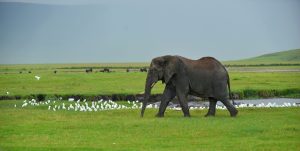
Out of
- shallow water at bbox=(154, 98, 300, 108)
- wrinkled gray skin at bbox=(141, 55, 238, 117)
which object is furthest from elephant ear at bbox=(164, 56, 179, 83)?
shallow water at bbox=(154, 98, 300, 108)

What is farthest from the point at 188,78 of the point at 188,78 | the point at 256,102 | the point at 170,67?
the point at 256,102

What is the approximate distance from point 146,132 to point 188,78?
8.28 metres

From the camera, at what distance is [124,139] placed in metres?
24.5

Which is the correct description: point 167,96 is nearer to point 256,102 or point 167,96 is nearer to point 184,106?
point 184,106

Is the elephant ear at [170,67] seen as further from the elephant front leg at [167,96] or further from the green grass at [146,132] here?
the green grass at [146,132]

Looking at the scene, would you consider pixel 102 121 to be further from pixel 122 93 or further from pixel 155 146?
pixel 122 93

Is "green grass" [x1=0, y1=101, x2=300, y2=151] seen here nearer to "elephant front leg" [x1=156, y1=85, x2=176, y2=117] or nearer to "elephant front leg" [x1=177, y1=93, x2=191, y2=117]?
"elephant front leg" [x1=156, y1=85, x2=176, y2=117]

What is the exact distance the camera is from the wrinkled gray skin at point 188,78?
3375cm

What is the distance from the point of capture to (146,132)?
26.2m

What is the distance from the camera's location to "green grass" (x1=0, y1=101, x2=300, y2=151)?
22.9 metres

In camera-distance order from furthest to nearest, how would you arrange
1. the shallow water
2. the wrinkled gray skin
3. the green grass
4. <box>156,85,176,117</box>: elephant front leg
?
the shallow water < the wrinkled gray skin < <box>156,85,176,117</box>: elephant front leg < the green grass

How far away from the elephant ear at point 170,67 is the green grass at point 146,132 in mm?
2999

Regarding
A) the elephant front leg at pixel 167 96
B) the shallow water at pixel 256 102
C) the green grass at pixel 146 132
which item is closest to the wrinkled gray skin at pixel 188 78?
the elephant front leg at pixel 167 96

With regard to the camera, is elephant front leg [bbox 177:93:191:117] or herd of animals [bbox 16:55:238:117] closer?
elephant front leg [bbox 177:93:191:117]
